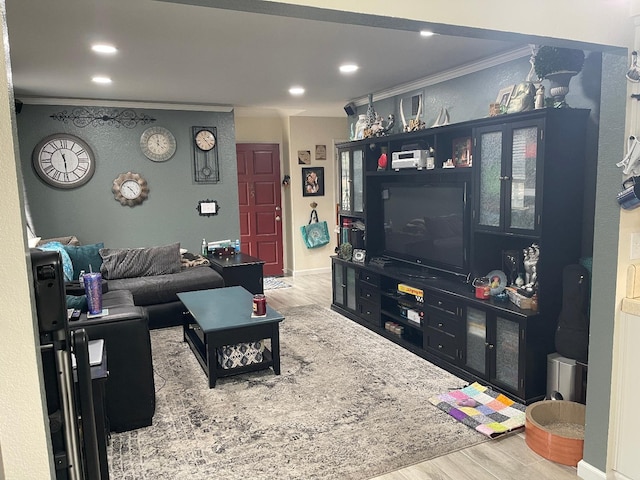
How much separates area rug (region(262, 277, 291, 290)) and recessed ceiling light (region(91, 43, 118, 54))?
3.84 m

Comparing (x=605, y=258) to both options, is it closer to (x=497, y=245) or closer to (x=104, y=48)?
(x=497, y=245)

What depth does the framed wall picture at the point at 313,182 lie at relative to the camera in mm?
7485

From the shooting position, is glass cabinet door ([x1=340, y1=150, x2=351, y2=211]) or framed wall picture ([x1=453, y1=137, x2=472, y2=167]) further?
glass cabinet door ([x1=340, y1=150, x2=351, y2=211])

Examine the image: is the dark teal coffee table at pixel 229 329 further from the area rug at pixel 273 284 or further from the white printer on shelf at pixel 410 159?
the area rug at pixel 273 284

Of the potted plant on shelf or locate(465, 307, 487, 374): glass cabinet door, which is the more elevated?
the potted plant on shelf

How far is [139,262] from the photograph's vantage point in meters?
5.30

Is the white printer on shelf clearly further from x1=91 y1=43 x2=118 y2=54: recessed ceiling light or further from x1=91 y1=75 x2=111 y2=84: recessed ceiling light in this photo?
x1=91 y1=75 x2=111 y2=84: recessed ceiling light

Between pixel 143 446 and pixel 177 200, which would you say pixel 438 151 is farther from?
pixel 177 200

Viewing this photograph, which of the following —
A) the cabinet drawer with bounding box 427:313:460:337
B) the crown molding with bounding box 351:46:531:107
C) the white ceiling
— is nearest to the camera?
the white ceiling

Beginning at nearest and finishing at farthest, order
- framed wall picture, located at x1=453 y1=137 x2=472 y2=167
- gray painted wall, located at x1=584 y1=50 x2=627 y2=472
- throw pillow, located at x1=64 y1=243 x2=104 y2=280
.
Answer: gray painted wall, located at x1=584 y1=50 x2=627 y2=472 → framed wall picture, located at x1=453 y1=137 x2=472 y2=167 → throw pillow, located at x1=64 y1=243 x2=104 y2=280

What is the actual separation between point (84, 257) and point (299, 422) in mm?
3304

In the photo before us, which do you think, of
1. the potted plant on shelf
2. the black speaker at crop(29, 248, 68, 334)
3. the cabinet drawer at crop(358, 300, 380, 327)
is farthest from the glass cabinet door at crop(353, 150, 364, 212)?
the black speaker at crop(29, 248, 68, 334)

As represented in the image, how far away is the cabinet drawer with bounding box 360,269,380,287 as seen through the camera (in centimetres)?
470

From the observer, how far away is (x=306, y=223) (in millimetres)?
7582
